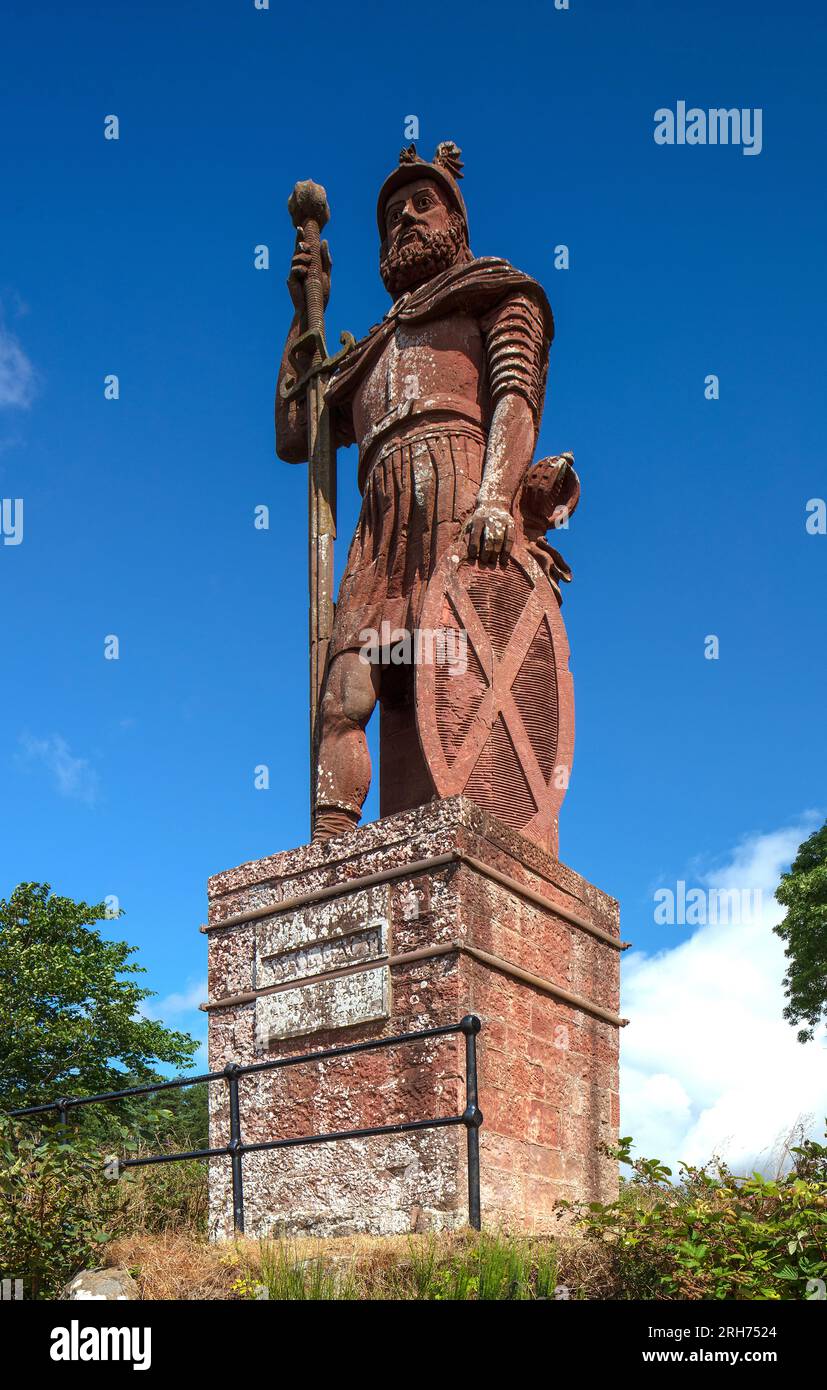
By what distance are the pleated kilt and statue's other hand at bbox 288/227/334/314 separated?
192 centimetres

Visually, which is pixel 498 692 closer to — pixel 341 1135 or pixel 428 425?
pixel 428 425

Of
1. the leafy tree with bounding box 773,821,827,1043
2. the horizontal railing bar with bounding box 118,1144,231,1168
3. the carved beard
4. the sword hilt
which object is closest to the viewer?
the horizontal railing bar with bounding box 118,1144,231,1168

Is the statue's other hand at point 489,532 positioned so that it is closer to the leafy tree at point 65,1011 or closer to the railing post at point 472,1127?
the railing post at point 472,1127

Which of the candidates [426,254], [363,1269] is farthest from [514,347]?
[363,1269]

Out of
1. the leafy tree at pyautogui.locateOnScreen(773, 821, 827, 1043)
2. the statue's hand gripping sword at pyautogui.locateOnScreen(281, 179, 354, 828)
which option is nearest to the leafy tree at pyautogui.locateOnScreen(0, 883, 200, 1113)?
the leafy tree at pyautogui.locateOnScreen(773, 821, 827, 1043)

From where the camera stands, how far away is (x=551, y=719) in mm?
8609

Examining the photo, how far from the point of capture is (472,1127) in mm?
6133

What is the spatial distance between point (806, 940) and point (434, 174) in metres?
17.1

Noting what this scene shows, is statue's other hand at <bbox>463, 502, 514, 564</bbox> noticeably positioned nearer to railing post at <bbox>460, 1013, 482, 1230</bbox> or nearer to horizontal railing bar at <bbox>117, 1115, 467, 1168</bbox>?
railing post at <bbox>460, 1013, 482, 1230</bbox>

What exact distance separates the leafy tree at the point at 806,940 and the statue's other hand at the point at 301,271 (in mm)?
15765

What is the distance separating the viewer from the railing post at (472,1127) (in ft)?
20.2

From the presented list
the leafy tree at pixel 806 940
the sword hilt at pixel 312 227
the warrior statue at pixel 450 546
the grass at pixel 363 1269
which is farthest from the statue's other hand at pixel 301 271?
the leafy tree at pixel 806 940

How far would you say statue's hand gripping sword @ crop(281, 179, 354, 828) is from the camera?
9.05m
